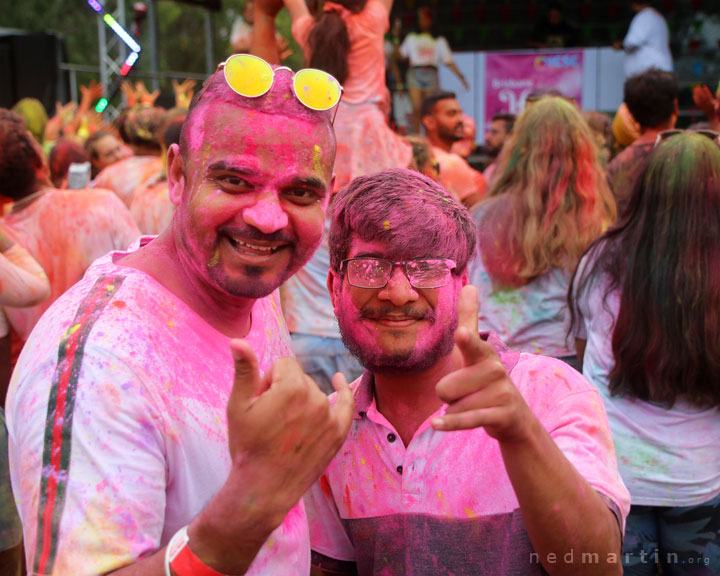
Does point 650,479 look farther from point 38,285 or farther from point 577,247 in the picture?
point 38,285

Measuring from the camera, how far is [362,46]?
14.1ft

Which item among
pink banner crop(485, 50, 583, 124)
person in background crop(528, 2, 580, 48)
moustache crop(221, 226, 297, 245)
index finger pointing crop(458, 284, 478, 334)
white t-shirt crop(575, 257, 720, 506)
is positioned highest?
person in background crop(528, 2, 580, 48)

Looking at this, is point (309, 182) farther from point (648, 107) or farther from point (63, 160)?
point (63, 160)

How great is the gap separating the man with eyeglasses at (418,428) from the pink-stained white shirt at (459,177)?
3.43m

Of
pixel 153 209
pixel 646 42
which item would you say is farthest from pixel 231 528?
pixel 646 42

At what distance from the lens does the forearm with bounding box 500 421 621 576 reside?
146cm

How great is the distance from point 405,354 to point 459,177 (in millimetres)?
3822

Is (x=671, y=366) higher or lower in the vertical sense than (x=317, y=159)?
lower

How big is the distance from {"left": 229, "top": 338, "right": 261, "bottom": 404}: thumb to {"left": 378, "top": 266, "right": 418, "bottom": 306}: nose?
0.57 m

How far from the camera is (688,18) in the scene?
12141mm

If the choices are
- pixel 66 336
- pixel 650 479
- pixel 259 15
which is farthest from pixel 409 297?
pixel 259 15

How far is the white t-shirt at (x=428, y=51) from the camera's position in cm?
1082

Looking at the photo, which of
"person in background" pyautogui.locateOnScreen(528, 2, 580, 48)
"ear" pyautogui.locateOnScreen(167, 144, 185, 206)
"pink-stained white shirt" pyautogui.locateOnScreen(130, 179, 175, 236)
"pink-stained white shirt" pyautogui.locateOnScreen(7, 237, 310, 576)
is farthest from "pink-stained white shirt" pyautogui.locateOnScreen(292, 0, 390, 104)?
"person in background" pyautogui.locateOnScreen(528, 2, 580, 48)

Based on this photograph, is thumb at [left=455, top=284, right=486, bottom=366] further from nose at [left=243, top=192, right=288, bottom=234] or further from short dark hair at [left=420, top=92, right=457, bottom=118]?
short dark hair at [left=420, top=92, right=457, bottom=118]
